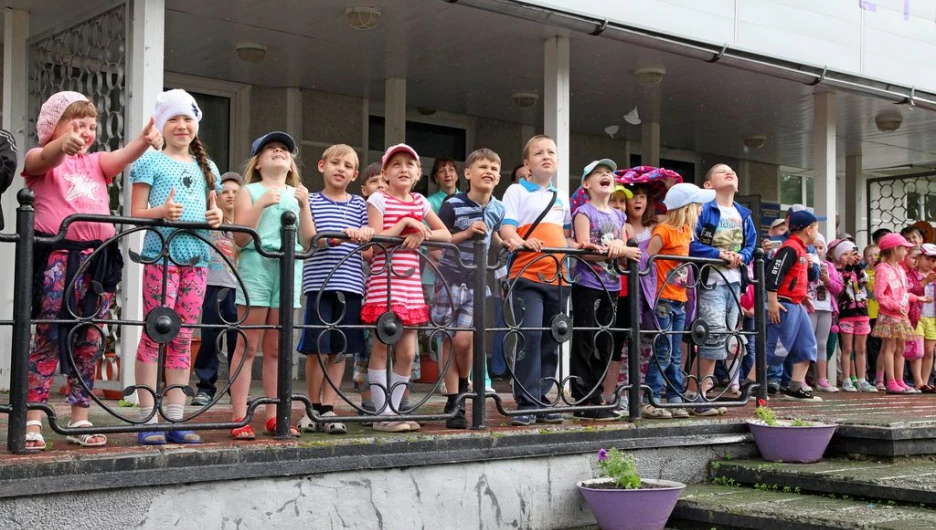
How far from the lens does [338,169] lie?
219 inches

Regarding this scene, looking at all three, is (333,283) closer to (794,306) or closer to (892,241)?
(794,306)

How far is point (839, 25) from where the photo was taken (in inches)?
411

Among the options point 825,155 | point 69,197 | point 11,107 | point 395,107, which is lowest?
point 69,197

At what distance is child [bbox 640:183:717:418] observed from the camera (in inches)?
257

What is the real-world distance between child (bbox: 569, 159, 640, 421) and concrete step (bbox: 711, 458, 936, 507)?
2.62 ft

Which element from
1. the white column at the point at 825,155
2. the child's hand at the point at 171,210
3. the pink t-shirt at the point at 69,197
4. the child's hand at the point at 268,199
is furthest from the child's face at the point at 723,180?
the white column at the point at 825,155

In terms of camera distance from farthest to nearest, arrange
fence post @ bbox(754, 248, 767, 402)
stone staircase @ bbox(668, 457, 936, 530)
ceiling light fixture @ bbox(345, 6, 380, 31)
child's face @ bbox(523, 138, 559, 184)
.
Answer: ceiling light fixture @ bbox(345, 6, 380, 31)
fence post @ bbox(754, 248, 767, 402)
child's face @ bbox(523, 138, 559, 184)
stone staircase @ bbox(668, 457, 936, 530)

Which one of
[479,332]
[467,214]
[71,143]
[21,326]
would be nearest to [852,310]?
[467,214]

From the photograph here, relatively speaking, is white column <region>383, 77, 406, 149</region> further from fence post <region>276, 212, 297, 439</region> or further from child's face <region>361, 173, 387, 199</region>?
fence post <region>276, 212, 297, 439</region>

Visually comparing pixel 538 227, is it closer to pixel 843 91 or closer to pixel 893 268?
pixel 893 268

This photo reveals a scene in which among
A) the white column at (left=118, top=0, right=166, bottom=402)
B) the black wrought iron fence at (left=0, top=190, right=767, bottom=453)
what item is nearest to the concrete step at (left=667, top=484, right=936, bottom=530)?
the black wrought iron fence at (left=0, top=190, right=767, bottom=453)

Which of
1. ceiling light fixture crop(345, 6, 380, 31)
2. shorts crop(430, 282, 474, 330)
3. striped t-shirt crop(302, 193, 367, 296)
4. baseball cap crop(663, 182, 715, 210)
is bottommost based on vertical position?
shorts crop(430, 282, 474, 330)

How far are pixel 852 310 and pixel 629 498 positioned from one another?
588 centimetres

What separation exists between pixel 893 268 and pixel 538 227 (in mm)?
5438
